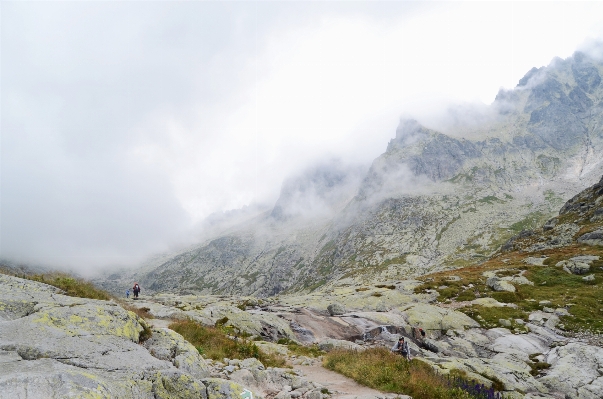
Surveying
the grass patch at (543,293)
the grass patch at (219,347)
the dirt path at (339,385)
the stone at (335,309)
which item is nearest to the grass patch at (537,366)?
the grass patch at (543,293)

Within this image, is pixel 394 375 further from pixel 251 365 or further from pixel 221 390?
pixel 221 390

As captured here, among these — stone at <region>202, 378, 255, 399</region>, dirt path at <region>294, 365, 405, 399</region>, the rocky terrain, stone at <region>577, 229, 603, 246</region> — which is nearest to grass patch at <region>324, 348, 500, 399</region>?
dirt path at <region>294, 365, 405, 399</region>

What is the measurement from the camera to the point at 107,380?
25.2ft

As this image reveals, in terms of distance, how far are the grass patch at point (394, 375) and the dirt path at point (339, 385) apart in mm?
464

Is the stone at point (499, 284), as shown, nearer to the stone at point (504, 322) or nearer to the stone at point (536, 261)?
the stone at point (504, 322)

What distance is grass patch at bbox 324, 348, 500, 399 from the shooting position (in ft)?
44.3

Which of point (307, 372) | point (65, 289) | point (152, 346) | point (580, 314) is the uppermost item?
point (65, 289)

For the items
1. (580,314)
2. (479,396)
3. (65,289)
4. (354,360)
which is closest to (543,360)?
(580,314)

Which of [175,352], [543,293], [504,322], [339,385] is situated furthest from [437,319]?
[175,352]

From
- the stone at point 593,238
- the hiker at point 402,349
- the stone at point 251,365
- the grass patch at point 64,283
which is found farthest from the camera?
the stone at point 593,238

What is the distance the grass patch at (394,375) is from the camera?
13.5 meters

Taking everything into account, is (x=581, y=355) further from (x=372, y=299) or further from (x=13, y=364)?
(x=13, y=364)

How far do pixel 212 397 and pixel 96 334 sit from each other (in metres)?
5.17

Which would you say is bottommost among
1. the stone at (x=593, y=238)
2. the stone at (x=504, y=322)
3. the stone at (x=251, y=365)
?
the stone at (x=504, y=322)
